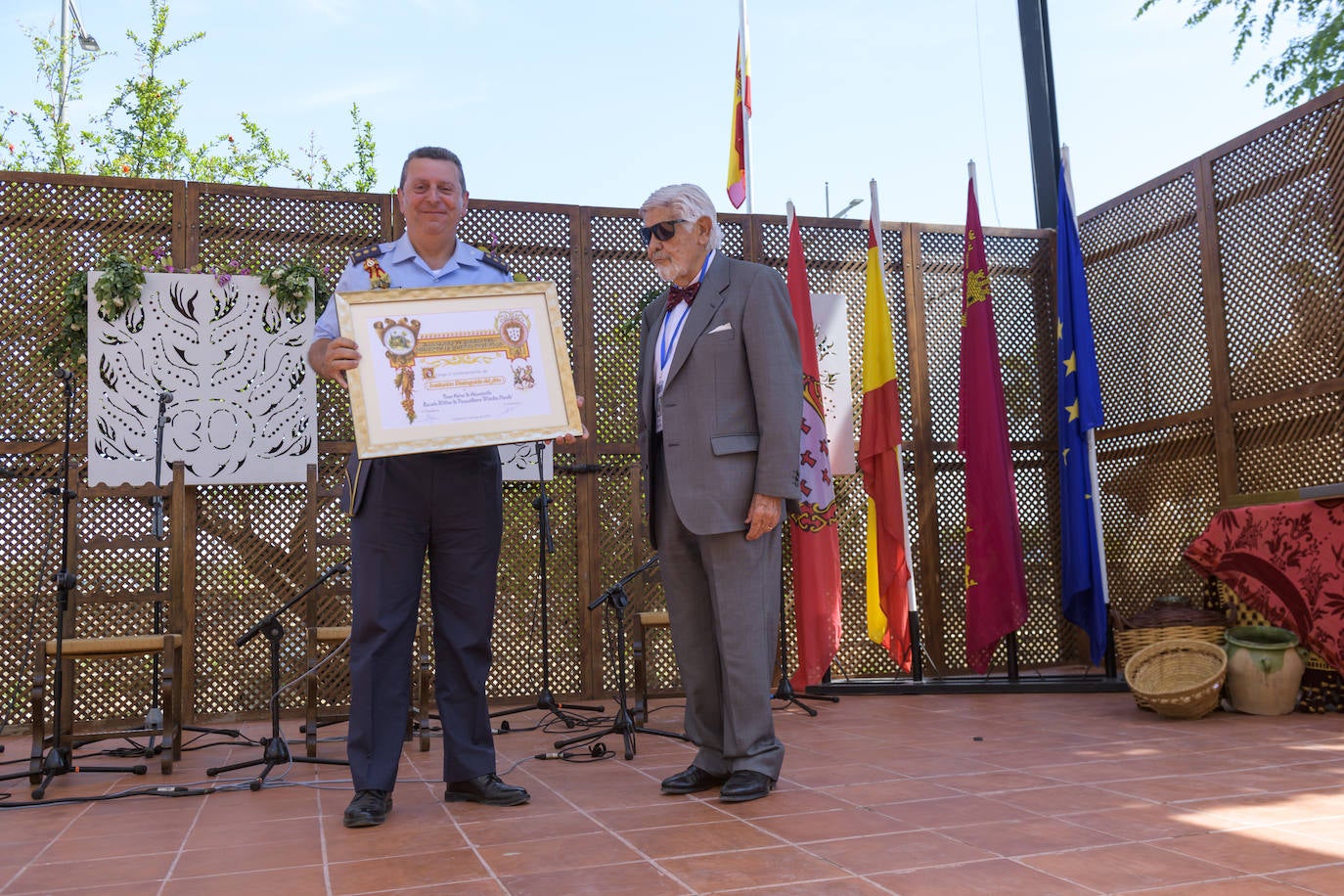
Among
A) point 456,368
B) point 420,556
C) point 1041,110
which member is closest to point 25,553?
point 420,556

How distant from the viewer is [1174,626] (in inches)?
198

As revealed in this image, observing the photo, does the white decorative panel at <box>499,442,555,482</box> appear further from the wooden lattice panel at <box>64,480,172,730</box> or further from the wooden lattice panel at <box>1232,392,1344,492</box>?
the wooden lattice panel at <box>1232,392,1344,492</box>

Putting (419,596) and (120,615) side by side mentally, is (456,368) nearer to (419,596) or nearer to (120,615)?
(419,596)

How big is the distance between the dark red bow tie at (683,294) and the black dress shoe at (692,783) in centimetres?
137

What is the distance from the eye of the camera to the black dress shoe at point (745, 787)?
283 centimetres

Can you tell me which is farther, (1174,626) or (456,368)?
(1174,626)

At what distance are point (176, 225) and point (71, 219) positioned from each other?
1.73ft

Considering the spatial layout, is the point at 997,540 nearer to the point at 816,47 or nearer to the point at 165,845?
the point at 165,845

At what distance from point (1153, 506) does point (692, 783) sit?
4517mm

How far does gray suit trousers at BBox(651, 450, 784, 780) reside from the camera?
2904 millimetres

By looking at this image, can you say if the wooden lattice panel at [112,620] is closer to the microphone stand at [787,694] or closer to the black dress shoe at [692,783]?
the microphone stand at [787,694]

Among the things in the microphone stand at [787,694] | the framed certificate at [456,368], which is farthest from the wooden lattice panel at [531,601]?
the framed certificate at [456,368]

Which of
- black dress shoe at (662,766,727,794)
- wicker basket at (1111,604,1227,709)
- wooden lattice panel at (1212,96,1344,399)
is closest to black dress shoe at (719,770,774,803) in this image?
black dress shoe at (662,766,727,794)

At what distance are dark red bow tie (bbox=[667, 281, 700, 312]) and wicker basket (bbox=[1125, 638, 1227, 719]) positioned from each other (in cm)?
283
